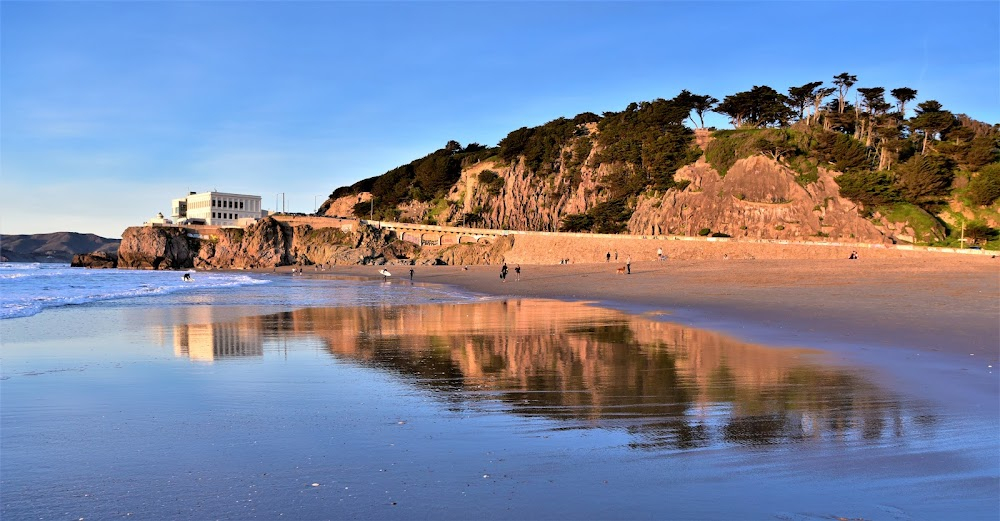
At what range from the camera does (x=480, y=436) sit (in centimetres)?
622

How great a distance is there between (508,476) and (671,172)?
7079cm

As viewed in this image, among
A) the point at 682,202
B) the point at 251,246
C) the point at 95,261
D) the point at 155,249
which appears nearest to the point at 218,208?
the point at 155,249

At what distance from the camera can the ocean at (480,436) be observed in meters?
4.49

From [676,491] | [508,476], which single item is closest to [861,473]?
[676,491]

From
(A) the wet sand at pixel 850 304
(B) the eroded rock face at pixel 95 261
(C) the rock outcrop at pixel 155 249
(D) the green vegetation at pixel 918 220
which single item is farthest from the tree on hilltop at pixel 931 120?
(B) the eroded rock face at pixel 95 261

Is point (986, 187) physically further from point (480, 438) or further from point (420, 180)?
point (420, 180)

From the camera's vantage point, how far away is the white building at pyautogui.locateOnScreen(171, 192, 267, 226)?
372 ft

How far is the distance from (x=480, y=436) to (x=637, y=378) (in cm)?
381

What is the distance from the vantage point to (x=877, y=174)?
57438 millimetres

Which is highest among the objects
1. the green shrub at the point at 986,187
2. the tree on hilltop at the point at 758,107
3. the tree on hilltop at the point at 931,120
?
the tree on hilltop at the point at 758,107

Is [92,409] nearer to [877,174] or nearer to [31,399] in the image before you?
[31,399]

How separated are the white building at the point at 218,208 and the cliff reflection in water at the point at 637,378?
103343mm

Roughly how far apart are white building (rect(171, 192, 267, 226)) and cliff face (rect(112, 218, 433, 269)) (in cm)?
1406

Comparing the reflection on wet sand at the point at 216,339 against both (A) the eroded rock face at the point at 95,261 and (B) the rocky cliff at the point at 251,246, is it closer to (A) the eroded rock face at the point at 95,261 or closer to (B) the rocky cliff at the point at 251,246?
(B) the rocky cliff at the point at 251,246
